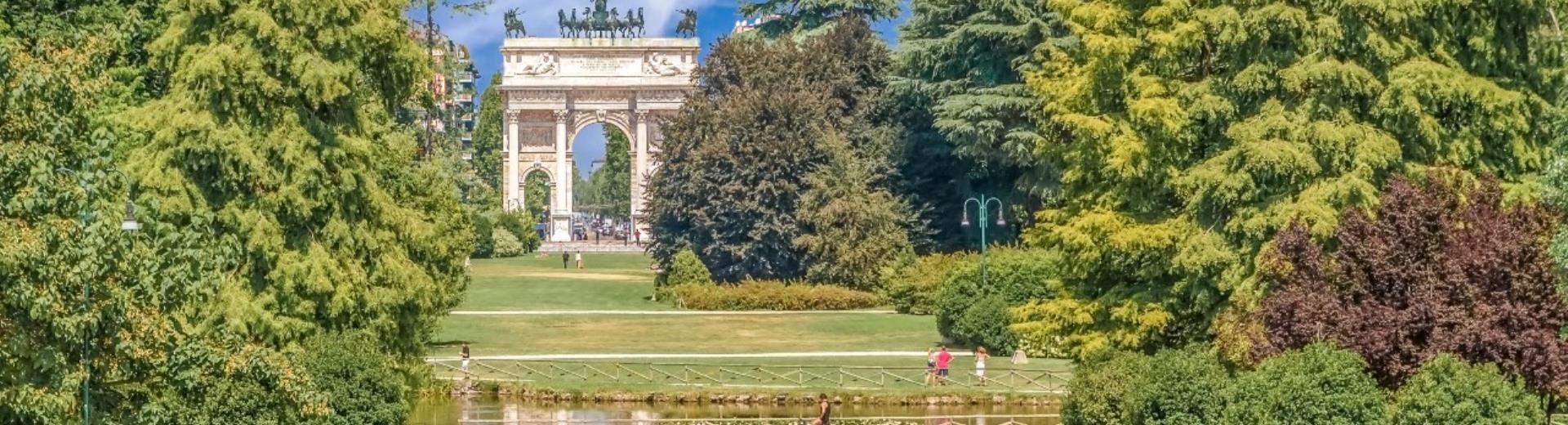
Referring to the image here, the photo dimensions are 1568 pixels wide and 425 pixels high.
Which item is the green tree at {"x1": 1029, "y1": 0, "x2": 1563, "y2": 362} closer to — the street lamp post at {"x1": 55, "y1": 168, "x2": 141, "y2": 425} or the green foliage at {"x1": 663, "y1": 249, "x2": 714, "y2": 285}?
the street lamp post at {"x1": 55, "y1": 168, "x2": 141, "y2": 425}

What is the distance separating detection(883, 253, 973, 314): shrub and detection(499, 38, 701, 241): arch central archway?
55.2 m

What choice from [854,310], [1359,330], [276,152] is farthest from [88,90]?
[854,310]

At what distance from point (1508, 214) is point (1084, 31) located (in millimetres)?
7328

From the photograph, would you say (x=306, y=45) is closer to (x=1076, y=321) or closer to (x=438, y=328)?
(x=1076, y=321)

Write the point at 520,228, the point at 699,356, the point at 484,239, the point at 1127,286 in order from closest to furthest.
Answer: the point at 1127,286
the point at 699,356
the point at 484,239
the point at 520,228

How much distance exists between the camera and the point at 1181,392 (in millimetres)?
26812

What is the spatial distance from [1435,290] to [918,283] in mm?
31688

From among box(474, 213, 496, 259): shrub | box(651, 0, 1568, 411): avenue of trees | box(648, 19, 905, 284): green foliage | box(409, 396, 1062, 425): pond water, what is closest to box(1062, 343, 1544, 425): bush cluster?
box(651, 0, 1568, 411): avenue of trees

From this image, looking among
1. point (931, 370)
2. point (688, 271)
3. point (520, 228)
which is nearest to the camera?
point (931, 370)

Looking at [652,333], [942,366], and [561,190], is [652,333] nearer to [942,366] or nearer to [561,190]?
[942,366]

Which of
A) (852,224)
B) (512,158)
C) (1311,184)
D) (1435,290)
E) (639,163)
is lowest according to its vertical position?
(1435,290)

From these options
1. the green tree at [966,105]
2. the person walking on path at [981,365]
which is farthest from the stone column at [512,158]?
the person walking on path at [981,365]

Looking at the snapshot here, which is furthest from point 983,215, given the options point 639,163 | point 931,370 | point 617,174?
point 617,174

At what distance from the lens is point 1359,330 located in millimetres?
24859
